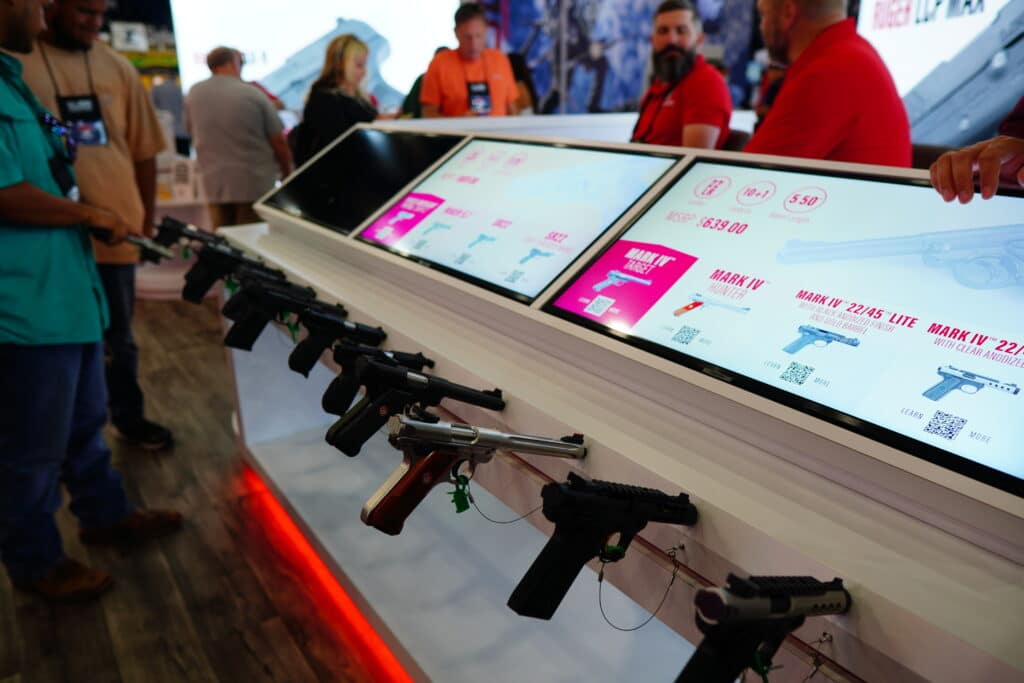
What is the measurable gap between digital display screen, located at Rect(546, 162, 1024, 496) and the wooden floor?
1.46m

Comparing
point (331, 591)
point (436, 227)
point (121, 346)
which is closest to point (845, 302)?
point (436, 227)

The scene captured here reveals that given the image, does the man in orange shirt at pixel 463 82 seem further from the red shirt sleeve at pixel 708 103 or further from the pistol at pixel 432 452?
the pistol at pixel 432 452

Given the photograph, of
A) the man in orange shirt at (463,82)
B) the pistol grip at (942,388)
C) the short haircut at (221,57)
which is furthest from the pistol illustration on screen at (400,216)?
the short haircut at (221,57)

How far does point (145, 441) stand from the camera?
129 inches

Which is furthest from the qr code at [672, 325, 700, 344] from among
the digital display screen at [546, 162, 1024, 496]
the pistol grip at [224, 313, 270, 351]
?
the pistol grip at [224, 313, 270, 351]

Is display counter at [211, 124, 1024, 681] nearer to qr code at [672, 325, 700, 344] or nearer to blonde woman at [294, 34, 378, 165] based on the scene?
qr code at [672, 325, 700, 344]

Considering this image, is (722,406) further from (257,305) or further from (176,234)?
(176,234)

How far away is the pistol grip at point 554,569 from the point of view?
890mm

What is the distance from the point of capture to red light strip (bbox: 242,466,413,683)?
2.09 meters

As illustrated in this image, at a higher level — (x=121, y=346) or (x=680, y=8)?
(x=680, y=8)

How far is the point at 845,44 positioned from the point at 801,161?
1.83ft

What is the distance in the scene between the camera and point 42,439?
2.08 meters

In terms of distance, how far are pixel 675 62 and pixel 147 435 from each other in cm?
277

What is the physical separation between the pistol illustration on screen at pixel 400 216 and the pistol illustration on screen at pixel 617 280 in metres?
0.83
